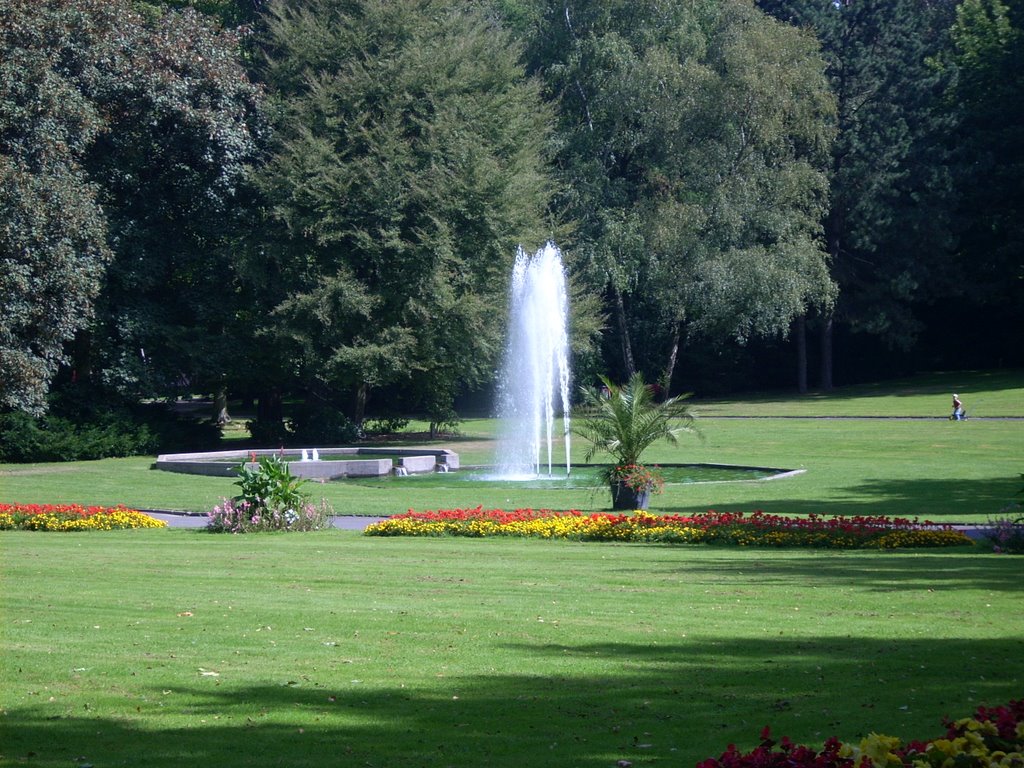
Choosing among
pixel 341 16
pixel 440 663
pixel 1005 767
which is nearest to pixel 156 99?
pixel 341 16

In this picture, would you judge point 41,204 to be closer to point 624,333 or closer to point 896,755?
point 624,333

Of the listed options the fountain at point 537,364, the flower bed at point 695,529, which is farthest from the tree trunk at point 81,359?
the flower bed at point 695,529

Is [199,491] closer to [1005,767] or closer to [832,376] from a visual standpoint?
[1005,767]

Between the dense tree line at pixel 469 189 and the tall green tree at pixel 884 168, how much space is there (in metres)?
0.15

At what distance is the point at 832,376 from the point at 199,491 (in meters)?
47.5

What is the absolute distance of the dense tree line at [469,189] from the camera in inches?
1555

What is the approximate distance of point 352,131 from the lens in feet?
142

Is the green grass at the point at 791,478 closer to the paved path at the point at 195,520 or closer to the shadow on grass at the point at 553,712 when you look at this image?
the paved path at the point at 195,520


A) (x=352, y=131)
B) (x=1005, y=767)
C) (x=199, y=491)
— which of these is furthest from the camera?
(x=352, y=131)

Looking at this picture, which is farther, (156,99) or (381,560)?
(156,99)

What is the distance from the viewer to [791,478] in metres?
28.7

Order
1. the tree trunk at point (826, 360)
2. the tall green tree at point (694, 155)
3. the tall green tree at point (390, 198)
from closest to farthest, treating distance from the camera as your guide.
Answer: the tall green tree at point (390, 198) < the tall green tree at point (694, 155) < the tree trunk at point (826, 360)

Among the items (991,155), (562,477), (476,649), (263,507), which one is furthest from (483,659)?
(991,155)

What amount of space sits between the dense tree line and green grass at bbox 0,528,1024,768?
27.2 m
